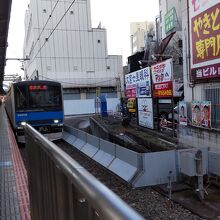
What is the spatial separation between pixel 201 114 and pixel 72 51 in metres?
38.7

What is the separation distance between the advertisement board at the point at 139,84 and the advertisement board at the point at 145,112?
0.37 metres

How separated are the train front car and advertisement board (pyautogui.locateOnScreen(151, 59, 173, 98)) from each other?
495 cm

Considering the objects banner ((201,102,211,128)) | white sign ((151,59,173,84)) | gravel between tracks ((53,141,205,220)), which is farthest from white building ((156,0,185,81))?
gravel between tracks ((53,141,205,220))

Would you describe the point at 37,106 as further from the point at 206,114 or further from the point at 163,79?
the point at 206,114

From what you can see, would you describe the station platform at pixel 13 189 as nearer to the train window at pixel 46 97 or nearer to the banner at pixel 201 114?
the train window at pixel 46 97

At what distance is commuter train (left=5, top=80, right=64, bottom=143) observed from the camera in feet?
53.5

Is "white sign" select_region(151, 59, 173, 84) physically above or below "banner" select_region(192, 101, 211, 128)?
above

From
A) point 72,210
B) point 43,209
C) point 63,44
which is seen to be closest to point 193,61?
point 43,209

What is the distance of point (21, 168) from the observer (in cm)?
855

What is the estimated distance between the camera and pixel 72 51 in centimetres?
5088

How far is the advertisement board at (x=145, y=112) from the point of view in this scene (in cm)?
1917

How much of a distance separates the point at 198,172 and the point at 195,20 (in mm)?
7997

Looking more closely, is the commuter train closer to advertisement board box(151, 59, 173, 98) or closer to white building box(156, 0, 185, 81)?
advertisement board box(151, 59, 173, 98)

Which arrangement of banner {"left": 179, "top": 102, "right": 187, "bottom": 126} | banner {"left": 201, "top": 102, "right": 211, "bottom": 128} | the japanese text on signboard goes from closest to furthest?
1. the japanese text on signboard
2. banner {"left": 201, "top": 102, "right": 211, "bottom": 128}
3. banner {"left": 179, "top": 102, "right": 187, "bottom": 126}
